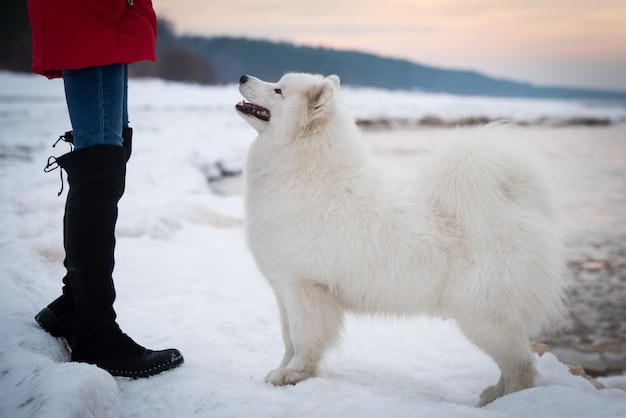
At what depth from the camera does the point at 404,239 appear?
2.39 m

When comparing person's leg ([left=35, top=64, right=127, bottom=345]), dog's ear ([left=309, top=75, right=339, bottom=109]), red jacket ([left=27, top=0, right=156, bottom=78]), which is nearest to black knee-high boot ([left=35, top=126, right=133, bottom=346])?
person's leg ([left=35, top=64, right=127, bottom=345])

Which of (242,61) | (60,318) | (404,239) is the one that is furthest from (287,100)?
(242,61)

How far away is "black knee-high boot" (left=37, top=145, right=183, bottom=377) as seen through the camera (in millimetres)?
1960

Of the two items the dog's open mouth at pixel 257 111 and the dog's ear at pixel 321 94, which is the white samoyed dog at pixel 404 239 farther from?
the dog's open mouth at pixel 257 111

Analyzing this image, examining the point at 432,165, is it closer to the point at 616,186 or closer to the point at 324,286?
the point at 324,286

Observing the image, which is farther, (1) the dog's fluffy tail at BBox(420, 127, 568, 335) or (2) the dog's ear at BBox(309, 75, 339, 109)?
(2) the dog's ear at BBox(309, 75, 339, 109)

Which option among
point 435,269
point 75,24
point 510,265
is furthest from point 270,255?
point 75,24

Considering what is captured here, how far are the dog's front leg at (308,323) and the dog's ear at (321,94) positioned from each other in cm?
99

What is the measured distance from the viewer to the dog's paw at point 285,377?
7.61 ft

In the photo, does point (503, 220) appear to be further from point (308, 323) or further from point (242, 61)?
point (242, 61)

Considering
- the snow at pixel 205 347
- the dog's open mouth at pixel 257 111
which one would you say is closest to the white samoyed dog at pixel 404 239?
the dog's open mouth at pixel 257 111

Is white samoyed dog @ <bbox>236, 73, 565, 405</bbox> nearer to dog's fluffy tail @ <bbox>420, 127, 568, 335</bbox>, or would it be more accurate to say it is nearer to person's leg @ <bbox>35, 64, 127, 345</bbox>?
dog's fluffy tail @ <bbox>420, 127, 568, 335</bbox>

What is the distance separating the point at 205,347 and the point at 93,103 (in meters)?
1.52

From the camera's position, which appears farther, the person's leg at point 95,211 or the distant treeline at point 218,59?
the distant treeline at point 218,59
